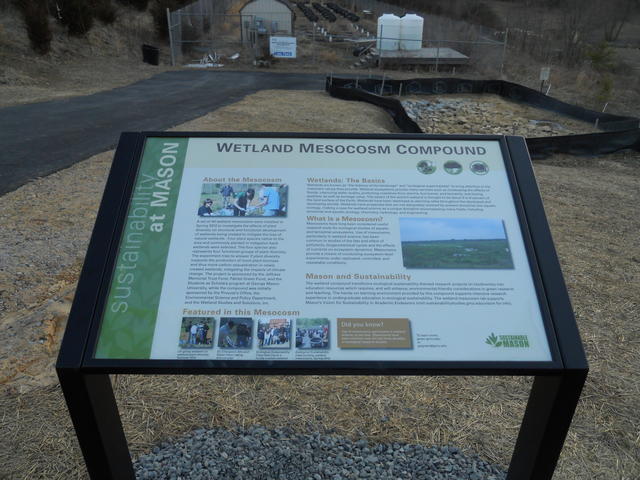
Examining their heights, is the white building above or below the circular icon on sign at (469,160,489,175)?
below

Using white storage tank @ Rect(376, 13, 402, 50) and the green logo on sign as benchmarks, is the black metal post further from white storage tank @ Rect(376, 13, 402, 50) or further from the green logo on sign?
white storage tank @ Rect(376, 13, 402, 50)

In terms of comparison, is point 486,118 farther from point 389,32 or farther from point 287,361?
point 287,361

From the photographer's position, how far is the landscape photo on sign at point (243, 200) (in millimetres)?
2203

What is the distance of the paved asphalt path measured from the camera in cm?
820

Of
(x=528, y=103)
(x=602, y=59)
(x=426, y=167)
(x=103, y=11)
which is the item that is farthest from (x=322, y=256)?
(x=103, y=11)

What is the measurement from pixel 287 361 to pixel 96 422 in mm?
870

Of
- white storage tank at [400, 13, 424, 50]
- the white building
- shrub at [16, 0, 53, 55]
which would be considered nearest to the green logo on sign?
shrub at [16, 0, 53, 55]

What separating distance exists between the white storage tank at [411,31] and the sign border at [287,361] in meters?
26.5

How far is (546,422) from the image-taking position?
6.74 ft

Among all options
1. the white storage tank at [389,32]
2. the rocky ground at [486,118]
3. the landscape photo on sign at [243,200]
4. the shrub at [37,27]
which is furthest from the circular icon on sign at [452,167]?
the white storage tank at [389,32]

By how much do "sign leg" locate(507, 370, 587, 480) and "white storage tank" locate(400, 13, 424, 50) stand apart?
26797mm

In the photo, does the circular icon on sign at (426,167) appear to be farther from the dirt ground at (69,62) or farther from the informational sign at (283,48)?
the informational sign at (283,48)

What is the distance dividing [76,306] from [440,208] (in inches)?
62.9

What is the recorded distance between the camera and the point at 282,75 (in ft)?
73.4
